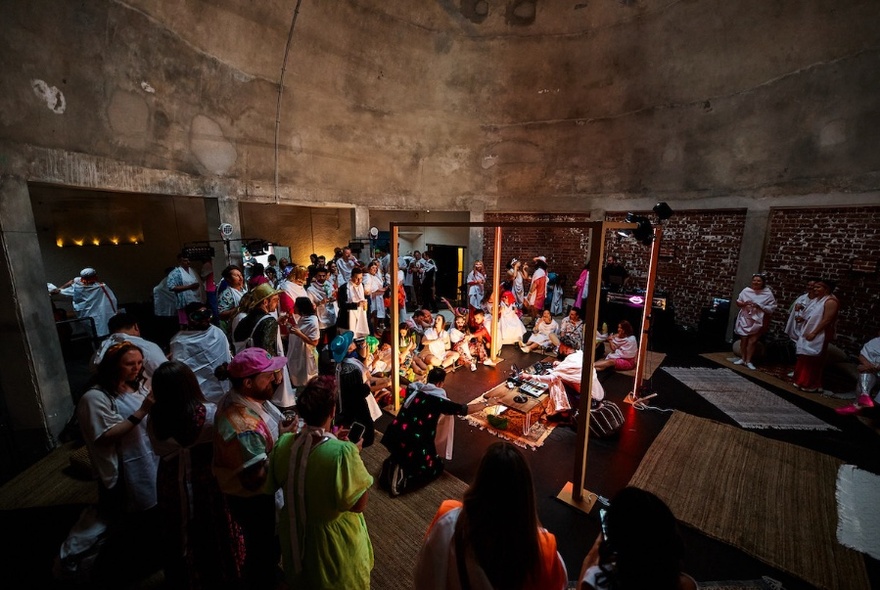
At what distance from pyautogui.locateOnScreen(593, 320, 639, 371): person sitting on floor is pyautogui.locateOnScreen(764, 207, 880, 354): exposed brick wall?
14.0 feet

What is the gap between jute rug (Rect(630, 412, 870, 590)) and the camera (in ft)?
9.95

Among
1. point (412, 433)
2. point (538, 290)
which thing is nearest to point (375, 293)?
point (538, 290)

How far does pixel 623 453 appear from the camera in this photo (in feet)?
14.6

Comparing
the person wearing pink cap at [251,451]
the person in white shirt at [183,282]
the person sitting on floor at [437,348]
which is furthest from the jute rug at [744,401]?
the person in white shirt at [183,282]

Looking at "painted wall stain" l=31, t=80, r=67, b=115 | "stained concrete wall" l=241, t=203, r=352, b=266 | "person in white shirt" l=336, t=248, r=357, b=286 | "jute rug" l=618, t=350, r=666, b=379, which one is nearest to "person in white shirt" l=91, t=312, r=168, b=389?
"painted wall stain" l=31, t=80, r=67, b=115

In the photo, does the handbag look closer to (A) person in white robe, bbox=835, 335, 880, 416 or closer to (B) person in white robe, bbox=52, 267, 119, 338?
(A) person in white robe, bbox=835, 335, 880, 416

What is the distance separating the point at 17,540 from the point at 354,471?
3.63 metres

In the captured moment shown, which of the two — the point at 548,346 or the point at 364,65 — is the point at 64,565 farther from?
the point at 364,65

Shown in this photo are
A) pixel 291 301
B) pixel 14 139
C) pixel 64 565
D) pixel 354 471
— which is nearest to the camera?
pixel 354 471

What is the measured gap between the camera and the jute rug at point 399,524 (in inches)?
112

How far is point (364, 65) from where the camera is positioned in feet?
30.9

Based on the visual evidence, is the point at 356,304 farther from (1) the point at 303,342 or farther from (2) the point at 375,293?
(1) the point at 303,342

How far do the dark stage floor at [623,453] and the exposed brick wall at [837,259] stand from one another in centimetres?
285

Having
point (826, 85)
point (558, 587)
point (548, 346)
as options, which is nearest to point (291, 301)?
point (558, 587)
